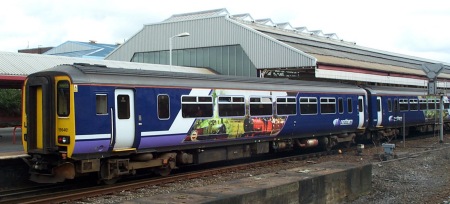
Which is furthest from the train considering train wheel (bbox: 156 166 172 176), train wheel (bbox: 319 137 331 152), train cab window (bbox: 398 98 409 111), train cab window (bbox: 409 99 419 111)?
train cab window (bbox: 409 99 419 111)

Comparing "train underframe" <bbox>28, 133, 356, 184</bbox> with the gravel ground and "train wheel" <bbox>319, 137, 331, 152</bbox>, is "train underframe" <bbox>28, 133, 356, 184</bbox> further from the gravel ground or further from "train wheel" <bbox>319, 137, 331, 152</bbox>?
"train wheel" <bbox>319, 137, 331, 152</bbox>

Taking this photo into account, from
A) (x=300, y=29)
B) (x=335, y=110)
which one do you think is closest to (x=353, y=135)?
(x=335, y=110)

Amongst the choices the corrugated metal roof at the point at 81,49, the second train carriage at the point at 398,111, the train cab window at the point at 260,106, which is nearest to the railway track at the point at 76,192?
the train cab window at the point at 260,106

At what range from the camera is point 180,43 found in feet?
115

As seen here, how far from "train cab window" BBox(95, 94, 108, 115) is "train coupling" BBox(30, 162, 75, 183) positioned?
4.54 feet

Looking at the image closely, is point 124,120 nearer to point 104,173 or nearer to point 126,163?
point 126,163

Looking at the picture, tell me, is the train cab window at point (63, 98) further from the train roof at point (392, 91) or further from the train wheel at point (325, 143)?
the train roof at point (392, 91)

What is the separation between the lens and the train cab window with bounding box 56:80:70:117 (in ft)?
34.8

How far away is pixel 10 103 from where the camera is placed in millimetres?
34094

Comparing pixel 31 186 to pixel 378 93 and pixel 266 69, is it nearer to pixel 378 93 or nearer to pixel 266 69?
pixel 378 93

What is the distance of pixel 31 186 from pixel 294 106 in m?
9.27

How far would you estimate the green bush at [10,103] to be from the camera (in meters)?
33.2

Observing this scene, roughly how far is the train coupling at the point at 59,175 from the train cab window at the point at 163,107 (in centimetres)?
263

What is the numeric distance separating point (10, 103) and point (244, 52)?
1743 centimetres
